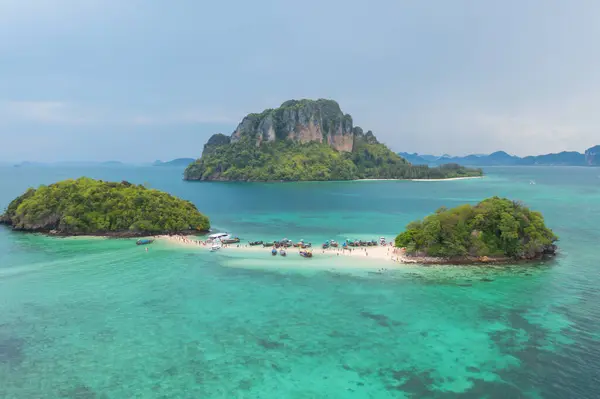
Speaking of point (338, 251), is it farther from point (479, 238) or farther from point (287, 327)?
point (287, 327)

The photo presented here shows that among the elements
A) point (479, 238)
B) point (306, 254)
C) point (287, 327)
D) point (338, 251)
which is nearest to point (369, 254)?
point (338, 251)

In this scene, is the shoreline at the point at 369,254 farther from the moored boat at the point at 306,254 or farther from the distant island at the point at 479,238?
the moored boat at the point at 306,254

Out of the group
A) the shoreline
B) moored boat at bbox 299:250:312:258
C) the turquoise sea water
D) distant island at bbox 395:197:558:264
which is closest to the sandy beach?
the shoreline

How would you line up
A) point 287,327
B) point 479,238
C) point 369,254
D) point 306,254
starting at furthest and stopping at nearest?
point 369,254
point 306,254
point 479,238
point 287,327

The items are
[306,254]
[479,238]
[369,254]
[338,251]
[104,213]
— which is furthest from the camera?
[104,213]

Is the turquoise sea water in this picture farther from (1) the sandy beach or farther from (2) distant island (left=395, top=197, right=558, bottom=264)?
(2) distant island (left=395, top=197, right=558, bottom=264)

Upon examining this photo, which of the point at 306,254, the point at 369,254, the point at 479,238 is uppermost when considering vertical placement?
the point at 479,238
